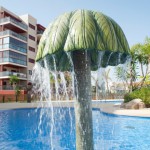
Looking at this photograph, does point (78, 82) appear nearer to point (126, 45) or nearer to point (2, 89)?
point (126, 45)

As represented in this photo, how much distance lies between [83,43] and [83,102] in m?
0.58

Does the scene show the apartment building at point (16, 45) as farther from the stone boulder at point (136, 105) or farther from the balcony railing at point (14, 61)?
the stone boulder at point (136, 105)

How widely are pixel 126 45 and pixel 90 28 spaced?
16.4 inches

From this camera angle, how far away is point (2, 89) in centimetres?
4447

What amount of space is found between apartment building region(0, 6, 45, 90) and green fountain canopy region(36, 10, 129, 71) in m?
43.4

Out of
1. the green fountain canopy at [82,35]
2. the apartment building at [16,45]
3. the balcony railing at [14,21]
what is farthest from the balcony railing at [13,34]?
the green fountain canopy at [82,35]

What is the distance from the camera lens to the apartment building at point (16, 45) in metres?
44.8

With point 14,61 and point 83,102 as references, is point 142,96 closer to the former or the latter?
point 83,102

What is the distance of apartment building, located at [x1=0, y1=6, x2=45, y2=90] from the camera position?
44.8m

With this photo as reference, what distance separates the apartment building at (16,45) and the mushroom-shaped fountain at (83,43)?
4336 centimetres

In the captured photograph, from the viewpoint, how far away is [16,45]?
4700cm

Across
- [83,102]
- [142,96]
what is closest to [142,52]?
[142,96]

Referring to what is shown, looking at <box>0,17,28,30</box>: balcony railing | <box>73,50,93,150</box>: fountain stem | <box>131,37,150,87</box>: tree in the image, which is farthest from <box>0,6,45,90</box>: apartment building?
<box>73,50,93,150</box>: fountain stem

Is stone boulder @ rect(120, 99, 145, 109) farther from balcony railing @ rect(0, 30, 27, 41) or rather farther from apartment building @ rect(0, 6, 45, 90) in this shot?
balcony railing @ rect(0, 30, 27, 41)
